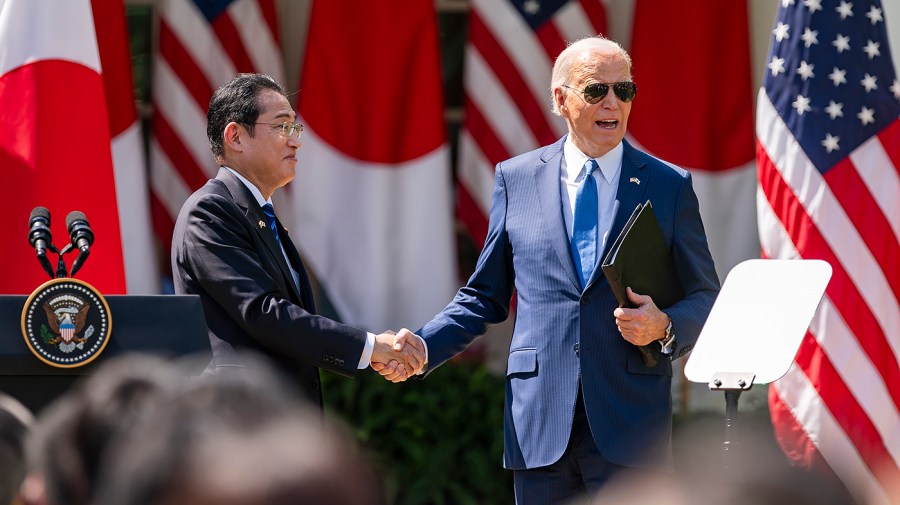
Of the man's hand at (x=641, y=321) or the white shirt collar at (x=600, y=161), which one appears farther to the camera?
the white shirt collar at (x=600, y=161)

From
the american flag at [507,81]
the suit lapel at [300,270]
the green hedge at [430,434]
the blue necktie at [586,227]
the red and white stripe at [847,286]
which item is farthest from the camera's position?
the american flag at [507,81]

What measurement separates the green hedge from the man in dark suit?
208cm

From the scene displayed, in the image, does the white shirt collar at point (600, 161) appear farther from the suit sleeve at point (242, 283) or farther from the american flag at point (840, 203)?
the american flag at point (840, 203)

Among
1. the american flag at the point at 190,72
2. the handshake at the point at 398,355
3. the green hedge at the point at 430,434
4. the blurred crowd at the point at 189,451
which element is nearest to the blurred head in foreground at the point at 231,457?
the blurred crowd at the point at 189,451

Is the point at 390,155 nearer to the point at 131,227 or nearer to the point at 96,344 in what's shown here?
the point at 131,227

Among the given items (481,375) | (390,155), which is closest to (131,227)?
(390,155)

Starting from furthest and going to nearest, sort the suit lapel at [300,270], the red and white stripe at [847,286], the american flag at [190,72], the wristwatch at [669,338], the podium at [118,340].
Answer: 1. the american flag at [190,72]
2. the red and white stripe at [847,286]
3. the suit lapel at [300,270]
4. the wristwatch at [669,338]
5. the podium at [118,340]

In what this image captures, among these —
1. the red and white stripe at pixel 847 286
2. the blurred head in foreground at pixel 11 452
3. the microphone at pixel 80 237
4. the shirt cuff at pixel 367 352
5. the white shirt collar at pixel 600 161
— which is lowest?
the red and white stripe at pixel 847 286

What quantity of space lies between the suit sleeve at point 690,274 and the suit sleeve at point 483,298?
55 centimetres

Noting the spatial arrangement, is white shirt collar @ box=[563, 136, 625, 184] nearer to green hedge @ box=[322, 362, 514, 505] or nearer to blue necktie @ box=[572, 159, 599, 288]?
blue necktie @ box=[572, 159, 599, 288]

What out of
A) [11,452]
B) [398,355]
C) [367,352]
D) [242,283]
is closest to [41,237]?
[242,283]

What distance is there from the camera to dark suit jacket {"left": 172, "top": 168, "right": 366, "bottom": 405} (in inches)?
146

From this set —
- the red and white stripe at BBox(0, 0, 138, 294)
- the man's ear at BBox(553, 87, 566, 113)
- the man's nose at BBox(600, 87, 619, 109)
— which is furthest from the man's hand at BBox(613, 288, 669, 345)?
the red and white stripe at BBox(0, 0, 138, 294)

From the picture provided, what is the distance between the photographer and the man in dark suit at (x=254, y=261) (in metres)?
3.72
